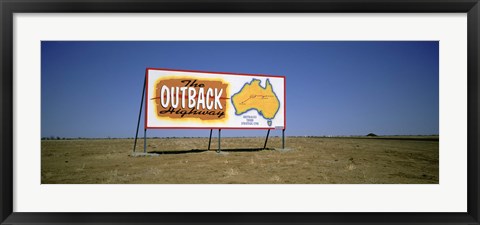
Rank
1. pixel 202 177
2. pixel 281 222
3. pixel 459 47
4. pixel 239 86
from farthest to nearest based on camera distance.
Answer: pixel 239 86
pixel 202 177
pixel 459 47
pixel 281 222

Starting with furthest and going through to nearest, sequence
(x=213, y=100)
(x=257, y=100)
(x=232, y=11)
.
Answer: (x=257, y=100) → (x=213, y=100) → (x=232, y=11)

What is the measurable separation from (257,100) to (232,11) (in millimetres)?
10157

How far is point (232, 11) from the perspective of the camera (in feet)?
14.5

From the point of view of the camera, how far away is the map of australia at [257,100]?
555 inches

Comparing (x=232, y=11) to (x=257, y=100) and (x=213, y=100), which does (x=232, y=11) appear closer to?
(x=213, y=100)

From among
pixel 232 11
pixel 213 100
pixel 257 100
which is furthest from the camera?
pixel 257 100

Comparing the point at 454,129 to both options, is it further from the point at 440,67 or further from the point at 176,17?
the point at 176,17

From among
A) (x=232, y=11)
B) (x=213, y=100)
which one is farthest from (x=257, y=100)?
(x=232, y=11)

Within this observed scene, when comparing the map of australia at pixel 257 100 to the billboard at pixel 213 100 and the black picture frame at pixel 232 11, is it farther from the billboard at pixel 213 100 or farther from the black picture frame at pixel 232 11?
the black picture frame at pixel 232 11

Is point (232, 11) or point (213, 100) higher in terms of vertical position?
point (232, 11)

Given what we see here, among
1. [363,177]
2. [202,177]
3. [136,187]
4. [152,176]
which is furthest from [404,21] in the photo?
[152,176]

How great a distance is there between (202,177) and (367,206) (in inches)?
199

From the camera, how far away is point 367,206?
15.4 feet

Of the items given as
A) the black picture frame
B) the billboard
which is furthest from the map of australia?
the black picture frame
